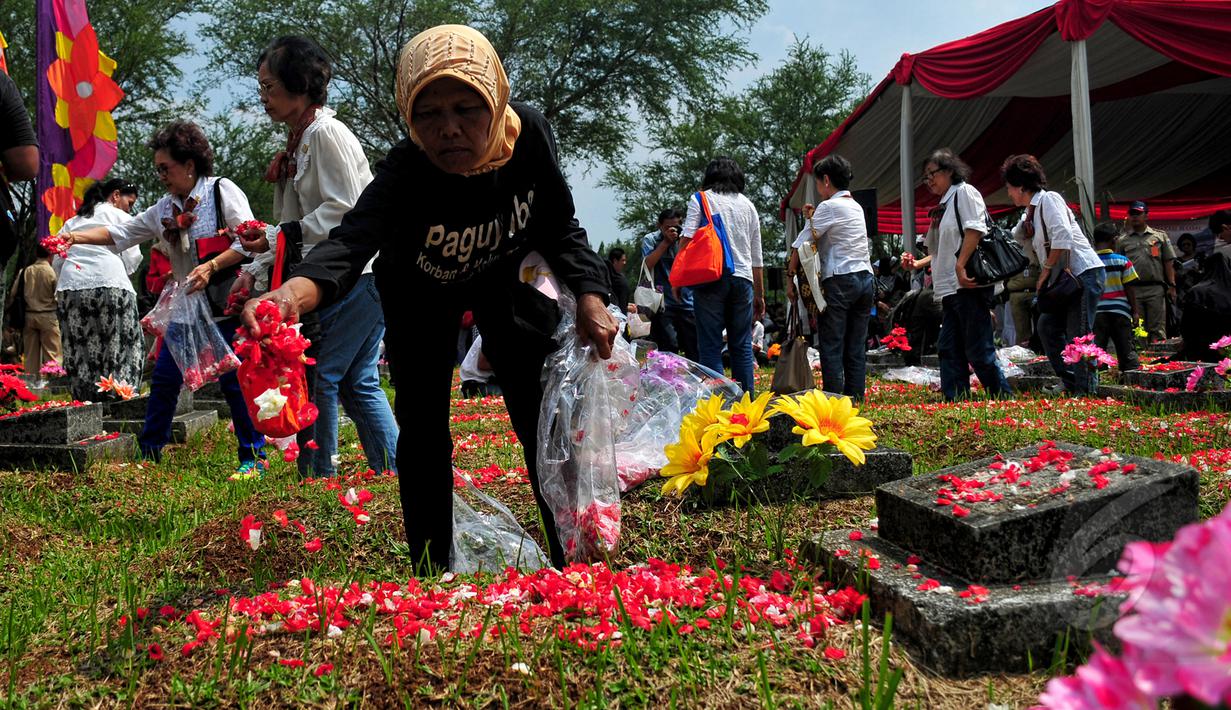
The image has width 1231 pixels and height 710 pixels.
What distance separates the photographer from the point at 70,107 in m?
7.56

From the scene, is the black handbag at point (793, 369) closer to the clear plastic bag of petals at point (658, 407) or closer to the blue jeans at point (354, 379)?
the clear plastic bag of petals at point (658, 407)

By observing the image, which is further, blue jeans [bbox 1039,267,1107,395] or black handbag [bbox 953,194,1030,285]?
blue jeans [bbox 1039,267,1107,395]

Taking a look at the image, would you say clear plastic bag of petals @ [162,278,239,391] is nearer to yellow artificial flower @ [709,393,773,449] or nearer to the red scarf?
the red scarf

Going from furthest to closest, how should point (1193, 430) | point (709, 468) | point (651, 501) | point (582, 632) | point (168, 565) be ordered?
1. point (1193, 430)
2. point (651, 501)
3. point (168, 565)
4. point (709, 468)
5. point (582, 632)

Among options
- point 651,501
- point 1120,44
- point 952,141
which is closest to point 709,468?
point 651,501

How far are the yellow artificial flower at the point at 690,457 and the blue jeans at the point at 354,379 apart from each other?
5.30ft

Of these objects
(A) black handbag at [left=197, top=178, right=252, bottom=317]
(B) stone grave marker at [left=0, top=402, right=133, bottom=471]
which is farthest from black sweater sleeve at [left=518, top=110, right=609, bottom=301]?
(B) stone grave marker at [left=0, top=402, right=133, bottom=471]

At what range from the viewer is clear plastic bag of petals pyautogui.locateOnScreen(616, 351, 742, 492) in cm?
338

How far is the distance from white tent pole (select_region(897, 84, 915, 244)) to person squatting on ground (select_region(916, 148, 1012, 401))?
6.08 meters

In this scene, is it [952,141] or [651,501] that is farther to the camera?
[952,141]

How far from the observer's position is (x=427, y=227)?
8.02 feet

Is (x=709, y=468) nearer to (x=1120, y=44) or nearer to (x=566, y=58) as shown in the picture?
(x=1120, y=44)

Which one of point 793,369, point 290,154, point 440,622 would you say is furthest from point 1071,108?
point 440,622

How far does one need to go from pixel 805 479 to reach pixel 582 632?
1563 millimetres
